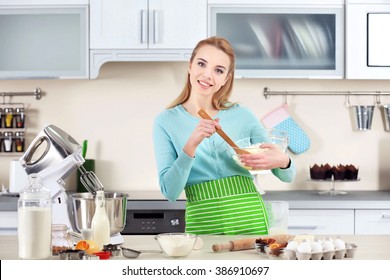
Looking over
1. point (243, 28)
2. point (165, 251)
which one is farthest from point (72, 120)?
point (165, 251)

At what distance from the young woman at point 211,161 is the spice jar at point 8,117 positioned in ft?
6.27

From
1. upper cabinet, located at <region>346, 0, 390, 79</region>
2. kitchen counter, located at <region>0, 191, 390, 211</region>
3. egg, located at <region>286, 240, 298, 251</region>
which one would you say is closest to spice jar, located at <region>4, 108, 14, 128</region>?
kitchen counter, located at <region>0, 191, 390, 211</region>

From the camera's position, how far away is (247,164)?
2572 millimetres

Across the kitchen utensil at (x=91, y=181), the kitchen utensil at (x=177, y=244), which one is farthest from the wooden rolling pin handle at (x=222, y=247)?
the kitchen utensil at (x=91, y=181)

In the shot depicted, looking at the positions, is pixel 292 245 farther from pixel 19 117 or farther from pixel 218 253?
pixel 19 117

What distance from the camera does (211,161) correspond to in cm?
278

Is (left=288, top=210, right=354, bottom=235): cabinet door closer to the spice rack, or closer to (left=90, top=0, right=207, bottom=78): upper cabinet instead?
(left=90, top=0, right=207, bottom=78): upper cabinet

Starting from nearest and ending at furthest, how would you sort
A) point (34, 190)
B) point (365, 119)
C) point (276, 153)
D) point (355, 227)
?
point (34, 190) < point (276, 153) < point (355, 227) < point (365, 119)

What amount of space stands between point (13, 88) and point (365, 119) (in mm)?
2254

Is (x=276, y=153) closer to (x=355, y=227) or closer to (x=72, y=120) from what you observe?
(x=355, y=227)

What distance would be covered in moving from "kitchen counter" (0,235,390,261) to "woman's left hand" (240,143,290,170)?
274 mm

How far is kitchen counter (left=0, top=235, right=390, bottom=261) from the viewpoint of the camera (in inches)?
85.3

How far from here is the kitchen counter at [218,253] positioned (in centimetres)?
217

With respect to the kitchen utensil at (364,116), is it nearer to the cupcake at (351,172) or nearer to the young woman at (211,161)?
the cupcake at (351,172)
